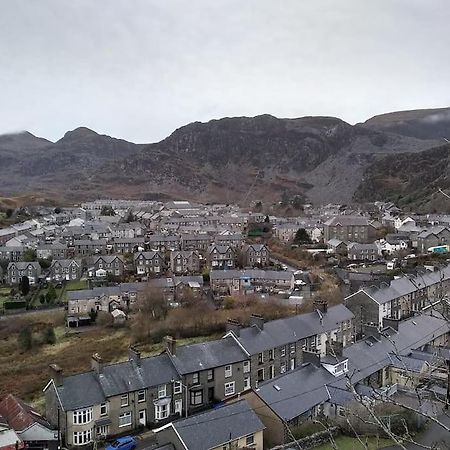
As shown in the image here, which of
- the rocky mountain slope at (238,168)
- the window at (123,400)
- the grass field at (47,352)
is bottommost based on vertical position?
the grass field at (47,352)

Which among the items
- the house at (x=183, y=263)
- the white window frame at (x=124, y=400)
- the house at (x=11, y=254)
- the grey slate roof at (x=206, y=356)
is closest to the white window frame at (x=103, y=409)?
the white window frame at (x=124, y=400)

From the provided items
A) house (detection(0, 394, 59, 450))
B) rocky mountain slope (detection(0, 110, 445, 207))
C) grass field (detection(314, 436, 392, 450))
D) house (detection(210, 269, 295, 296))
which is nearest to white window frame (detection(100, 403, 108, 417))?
house (detection(0, 394, 59, 450))

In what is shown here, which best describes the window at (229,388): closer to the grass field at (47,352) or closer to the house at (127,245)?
the grass field at (47,352)

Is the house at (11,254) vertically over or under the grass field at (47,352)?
over

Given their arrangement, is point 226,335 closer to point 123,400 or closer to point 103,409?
point 123,400

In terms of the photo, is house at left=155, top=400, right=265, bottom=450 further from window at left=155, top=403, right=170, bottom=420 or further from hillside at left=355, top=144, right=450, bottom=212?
hillside at left=355, top=144, right=450, bottom=212

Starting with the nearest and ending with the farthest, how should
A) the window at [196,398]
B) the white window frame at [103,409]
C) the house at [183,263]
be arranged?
the white window frame at [103,409] → the window at [196,398] → the house at [183,263]

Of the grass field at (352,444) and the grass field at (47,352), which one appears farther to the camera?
the grass field at (47,352)

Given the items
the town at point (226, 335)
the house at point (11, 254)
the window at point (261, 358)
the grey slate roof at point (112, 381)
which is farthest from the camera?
the house at point (11, 254)
